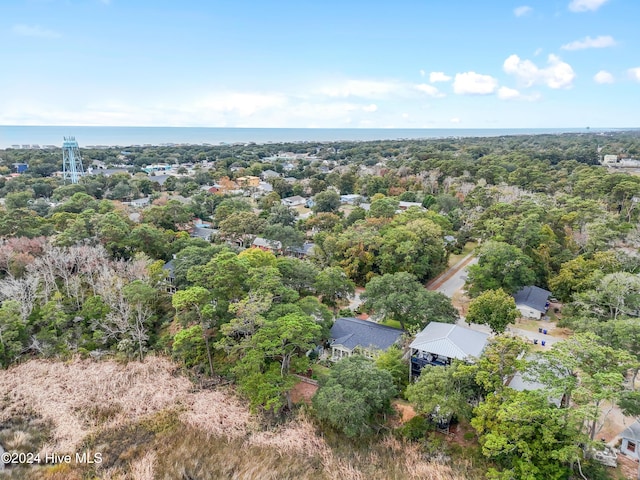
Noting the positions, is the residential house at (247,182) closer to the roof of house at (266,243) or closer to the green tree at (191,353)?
the roof of house at (266,243)

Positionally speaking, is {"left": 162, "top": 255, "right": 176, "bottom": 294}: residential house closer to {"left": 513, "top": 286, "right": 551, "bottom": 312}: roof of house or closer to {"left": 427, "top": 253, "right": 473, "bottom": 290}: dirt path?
{"left": 427, "top": 253, "right": 473, "bottom": 290}: dirt path

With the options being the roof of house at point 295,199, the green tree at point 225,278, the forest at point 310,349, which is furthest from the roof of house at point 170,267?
the roof of house at point 295,199

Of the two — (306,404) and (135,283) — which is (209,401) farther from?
(135,283)

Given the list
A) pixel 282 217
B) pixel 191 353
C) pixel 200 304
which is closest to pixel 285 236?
pixel 282 217

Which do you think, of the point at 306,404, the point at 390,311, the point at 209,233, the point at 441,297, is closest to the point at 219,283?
the point at 306,404

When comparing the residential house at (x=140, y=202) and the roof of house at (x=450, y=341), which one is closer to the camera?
the roof of house at (x=450, y=341)

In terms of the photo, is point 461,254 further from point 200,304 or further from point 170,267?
point 200,304
